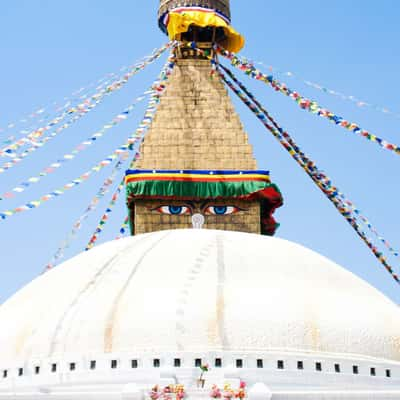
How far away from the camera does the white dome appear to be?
13.9 m

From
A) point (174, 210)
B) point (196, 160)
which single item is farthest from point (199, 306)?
point (196, 160)

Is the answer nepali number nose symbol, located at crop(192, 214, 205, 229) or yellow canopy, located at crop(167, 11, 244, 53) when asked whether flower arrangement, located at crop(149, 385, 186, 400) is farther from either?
yellow canopy, located at crop(167, 11, 244, 53)

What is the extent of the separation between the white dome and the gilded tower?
16.0ft

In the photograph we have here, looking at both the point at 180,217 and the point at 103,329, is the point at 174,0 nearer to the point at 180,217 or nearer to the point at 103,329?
the point at 180,217

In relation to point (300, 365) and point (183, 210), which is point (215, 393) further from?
point (183, 210)

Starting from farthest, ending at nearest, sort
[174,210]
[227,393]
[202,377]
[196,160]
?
[196,160] < [174,210] < [202,377] < [227,393]

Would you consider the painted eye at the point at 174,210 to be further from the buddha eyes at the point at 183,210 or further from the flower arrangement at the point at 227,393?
the flower arrangement at the point at 227,393

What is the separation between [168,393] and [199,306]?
187cm

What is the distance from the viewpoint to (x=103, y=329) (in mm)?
14109

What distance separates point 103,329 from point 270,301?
2699mm

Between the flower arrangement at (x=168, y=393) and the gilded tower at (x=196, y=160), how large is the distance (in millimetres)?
8021

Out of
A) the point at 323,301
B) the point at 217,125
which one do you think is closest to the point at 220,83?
the point at 217,125

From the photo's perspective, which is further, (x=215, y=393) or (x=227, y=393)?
(x=227, y=393)

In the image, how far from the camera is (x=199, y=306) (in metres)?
14.1
